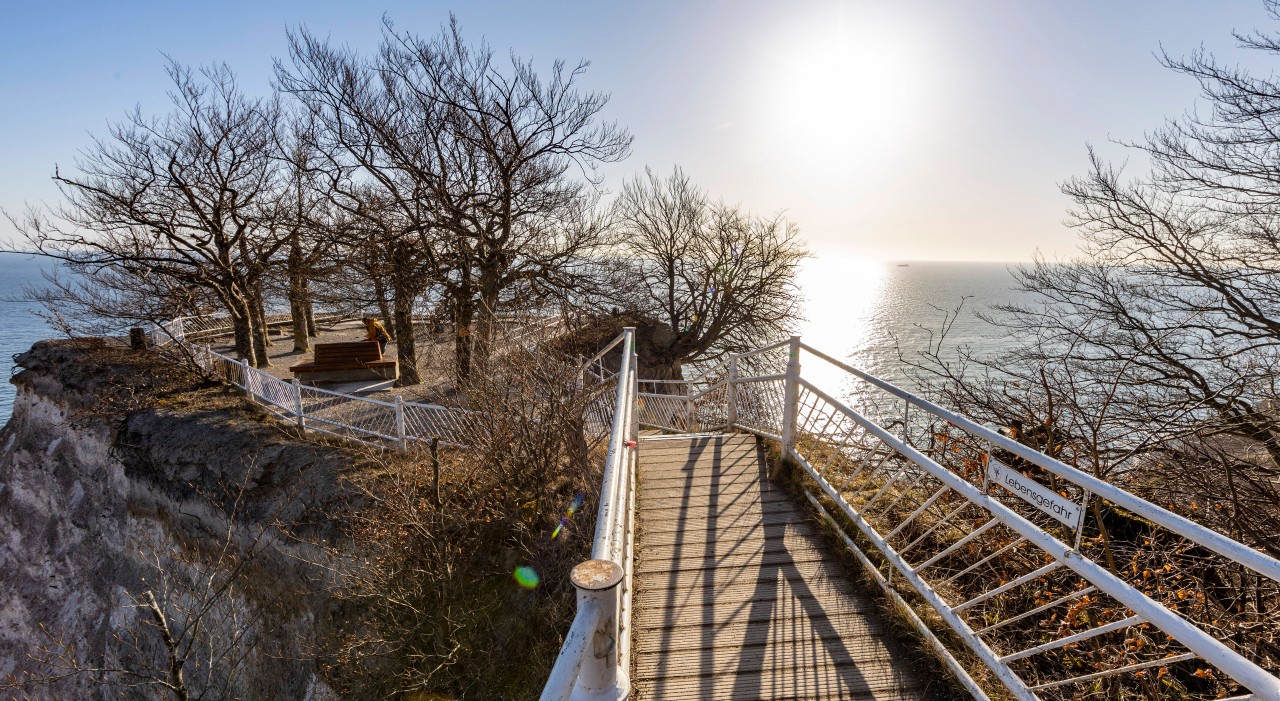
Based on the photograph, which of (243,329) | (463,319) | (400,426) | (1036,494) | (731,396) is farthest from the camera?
(243,329)

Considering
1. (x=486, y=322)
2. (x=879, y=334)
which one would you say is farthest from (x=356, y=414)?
(x=879, y=334)

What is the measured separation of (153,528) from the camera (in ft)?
36.6

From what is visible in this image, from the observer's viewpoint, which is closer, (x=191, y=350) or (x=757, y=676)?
(x=757, y=676)

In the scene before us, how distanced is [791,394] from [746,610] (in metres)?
2.26

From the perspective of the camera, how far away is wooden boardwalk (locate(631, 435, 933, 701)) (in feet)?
9.80

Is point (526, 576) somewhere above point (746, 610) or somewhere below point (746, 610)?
below

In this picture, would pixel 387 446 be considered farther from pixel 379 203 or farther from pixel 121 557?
pixel 121 557

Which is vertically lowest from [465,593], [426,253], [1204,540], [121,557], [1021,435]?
[121,557]

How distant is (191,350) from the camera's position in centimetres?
1405

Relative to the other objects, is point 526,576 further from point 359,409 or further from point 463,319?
point 463,319

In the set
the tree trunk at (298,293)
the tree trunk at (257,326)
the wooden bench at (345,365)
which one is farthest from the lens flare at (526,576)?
the tree trunk at (257,326)

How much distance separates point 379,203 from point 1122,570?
1363cm

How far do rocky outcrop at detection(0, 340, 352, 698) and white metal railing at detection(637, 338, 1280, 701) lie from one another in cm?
696

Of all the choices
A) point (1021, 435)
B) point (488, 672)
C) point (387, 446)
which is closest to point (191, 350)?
point (387, 446)
